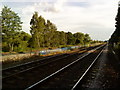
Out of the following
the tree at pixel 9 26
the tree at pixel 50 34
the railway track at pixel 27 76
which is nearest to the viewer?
the railway track at pixel 27 76

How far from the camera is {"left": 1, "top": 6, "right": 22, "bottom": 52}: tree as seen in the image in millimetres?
42625

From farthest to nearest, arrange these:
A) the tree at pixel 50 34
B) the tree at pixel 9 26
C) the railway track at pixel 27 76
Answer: the tree at pixel 50 34 < the tree at pixel 9 26 < the railway track at pixel 27 76

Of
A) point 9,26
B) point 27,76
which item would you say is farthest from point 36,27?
point 27,76

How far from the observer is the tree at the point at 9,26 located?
4262 cm

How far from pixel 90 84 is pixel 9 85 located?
17.6 ft

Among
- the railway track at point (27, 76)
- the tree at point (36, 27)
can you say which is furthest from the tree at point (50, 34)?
the railway track at point (27, 76)

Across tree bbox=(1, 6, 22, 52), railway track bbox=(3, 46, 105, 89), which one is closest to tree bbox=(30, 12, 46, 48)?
tree bbox=(1, 6, 22, 52)

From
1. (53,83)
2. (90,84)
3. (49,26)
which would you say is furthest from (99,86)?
(49,26)

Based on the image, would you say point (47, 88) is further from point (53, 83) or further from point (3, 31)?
point (3, 31)

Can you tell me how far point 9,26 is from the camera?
4394cm

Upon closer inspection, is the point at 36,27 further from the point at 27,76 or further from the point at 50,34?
the point at 27,76

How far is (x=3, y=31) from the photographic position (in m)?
42.6

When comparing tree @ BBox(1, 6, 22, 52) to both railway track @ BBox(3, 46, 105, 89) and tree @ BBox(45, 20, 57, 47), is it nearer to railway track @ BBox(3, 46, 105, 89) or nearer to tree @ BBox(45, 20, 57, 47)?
tree @ BBox(45, 20, 57, 47)

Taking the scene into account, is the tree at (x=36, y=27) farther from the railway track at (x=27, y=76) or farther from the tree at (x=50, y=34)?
the railway track at (x=27, y=76)
